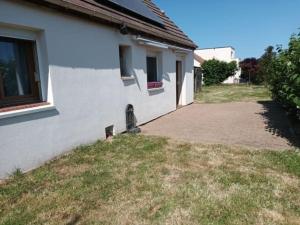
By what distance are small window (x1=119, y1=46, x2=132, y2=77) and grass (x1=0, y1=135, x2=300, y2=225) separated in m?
3.17

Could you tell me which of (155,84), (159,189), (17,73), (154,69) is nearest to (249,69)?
(154,69)

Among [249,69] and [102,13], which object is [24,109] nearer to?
[102,13]

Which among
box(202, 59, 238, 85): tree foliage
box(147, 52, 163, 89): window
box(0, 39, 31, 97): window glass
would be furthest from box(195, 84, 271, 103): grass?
box(0, 39, 31, 97): window glass

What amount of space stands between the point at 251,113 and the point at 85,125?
7.39 meters

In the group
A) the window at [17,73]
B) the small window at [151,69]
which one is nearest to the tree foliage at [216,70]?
the small window at [151,69]

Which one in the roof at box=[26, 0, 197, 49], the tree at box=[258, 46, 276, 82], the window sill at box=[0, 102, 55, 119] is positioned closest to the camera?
the window sill at box=[0, 102, 55, 119]

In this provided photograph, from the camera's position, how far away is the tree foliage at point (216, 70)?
3028cm

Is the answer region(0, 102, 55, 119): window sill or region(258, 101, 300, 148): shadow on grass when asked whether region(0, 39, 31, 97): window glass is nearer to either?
region(0, 102, 55, 119): window sill

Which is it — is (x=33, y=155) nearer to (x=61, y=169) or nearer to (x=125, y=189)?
(x=61, y=169)

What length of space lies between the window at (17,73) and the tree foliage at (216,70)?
27.6 m

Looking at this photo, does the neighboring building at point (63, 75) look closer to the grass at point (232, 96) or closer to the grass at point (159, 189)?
the grass at point (159, 189)

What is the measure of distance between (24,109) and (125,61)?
13.4 feet

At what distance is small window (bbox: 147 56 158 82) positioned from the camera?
30.8 feet

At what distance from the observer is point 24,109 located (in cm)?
441
